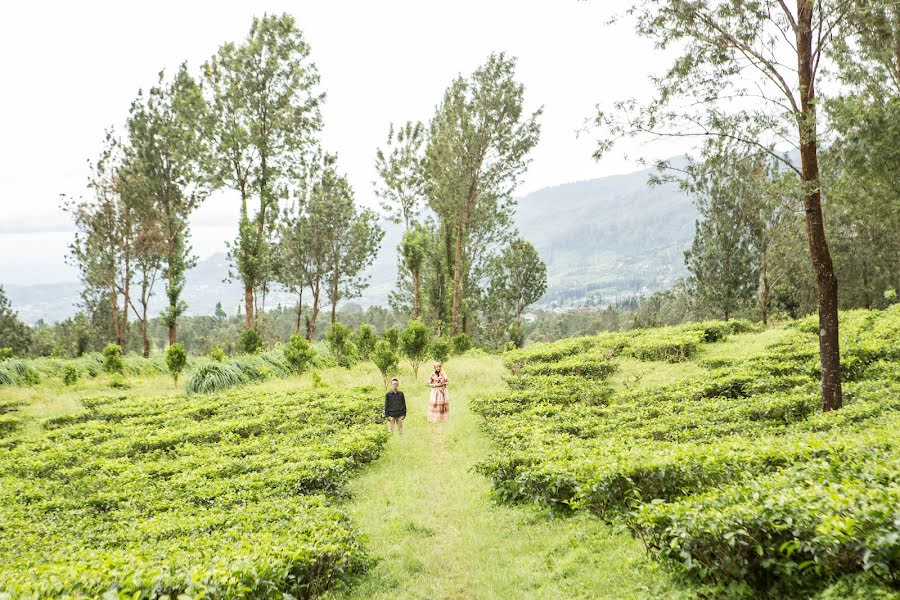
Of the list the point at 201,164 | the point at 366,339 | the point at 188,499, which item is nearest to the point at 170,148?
the point at 201,164

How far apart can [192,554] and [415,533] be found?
3.57 metres

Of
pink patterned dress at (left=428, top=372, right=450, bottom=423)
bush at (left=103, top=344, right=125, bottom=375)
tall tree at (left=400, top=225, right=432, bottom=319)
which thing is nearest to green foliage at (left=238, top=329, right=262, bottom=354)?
bush at (left=103, top=344, right=125, bottom=375)

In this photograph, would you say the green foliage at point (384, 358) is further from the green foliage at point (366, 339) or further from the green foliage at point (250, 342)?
the green foliage at point (250, 342)

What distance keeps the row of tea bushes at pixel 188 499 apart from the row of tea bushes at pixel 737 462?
3779 mm

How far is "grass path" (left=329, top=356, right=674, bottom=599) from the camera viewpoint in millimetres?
6582

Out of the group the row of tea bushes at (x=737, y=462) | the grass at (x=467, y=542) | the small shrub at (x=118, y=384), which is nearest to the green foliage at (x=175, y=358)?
the small shrub at (x=118, y=384)

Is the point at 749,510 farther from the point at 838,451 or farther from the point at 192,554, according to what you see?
the point at 192,554

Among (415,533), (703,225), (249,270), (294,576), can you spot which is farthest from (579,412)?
(703,225)

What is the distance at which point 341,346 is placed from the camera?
29.2 meters

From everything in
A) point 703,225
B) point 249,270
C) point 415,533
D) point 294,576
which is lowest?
point 415,533

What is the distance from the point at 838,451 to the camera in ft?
22.7

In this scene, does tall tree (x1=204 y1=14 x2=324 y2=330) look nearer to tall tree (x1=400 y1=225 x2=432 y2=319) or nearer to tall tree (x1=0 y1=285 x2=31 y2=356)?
tall tree (x1=400 y1=225 x2=432 y2=319)

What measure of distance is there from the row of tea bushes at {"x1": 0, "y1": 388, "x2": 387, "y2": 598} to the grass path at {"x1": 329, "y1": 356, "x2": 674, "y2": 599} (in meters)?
0.61

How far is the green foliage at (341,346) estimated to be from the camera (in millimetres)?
28531
